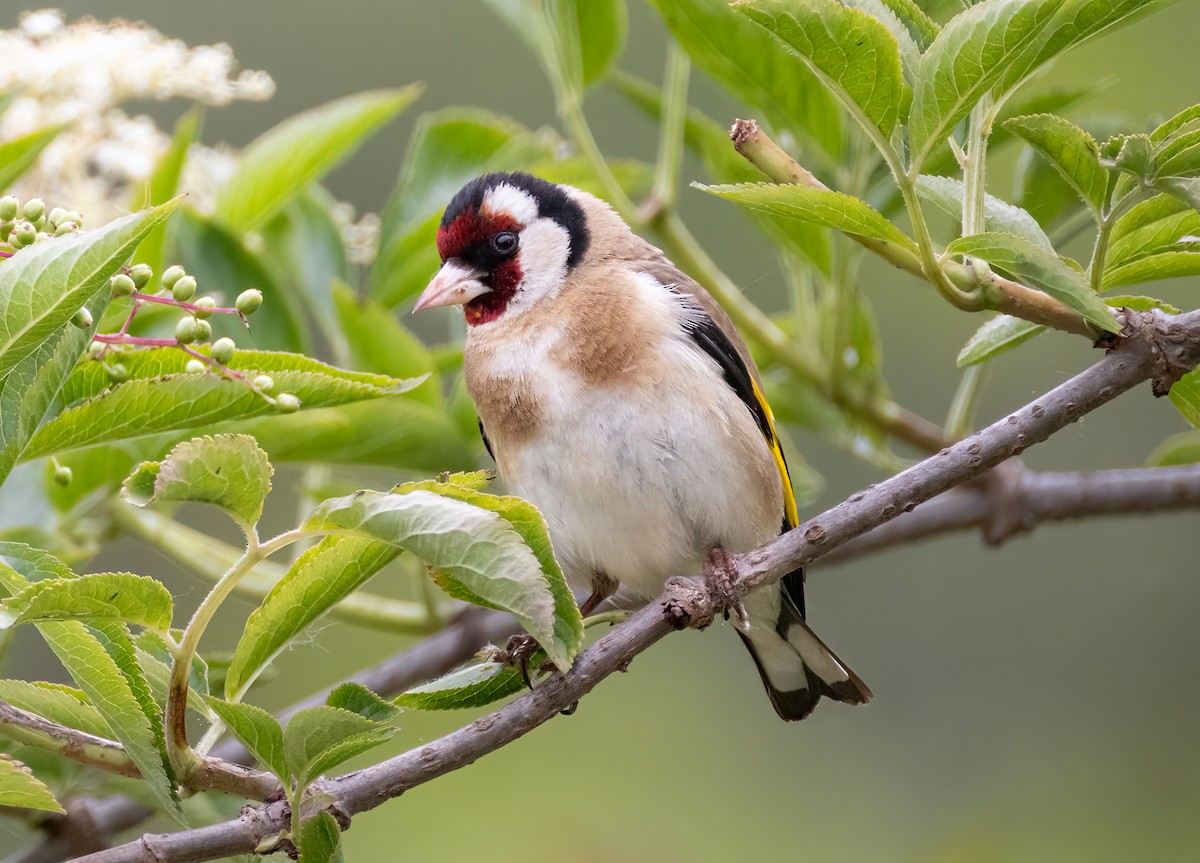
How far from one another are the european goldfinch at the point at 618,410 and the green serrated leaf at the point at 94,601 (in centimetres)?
115

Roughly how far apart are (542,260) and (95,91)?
3.22ft

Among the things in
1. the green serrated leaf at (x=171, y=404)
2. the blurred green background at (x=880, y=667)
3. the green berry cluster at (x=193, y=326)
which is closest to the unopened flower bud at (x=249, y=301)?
the green berry cluster at (x=193, y=326)

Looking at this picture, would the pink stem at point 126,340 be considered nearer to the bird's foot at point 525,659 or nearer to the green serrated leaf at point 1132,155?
the bird's foot at point 525,659

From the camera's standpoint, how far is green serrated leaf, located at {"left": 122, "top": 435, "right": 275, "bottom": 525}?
1.46 meters

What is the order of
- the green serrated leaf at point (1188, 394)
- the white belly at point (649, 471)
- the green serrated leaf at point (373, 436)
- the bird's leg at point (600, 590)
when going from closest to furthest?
the green serrated leaf at point (1188, 394), the green serrated leaf at point (373, 436), the white belly at point (649, 471), the bird's leg at point (600, 590)

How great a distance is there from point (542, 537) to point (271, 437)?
1.00 metres

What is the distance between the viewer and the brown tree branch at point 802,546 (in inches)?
65.4

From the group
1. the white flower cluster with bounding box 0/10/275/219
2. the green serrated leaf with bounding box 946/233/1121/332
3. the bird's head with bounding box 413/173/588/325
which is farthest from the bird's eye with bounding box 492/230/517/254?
the green serrated leaf with bounding box 946/233/1121/332

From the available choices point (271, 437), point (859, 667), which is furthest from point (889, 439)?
point (859, 667)

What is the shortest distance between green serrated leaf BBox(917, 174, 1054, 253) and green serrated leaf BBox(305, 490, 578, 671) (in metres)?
0.81

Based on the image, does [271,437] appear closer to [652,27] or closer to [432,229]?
[432,229]

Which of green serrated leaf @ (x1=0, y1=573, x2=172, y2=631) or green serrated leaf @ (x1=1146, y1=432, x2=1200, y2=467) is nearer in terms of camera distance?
green serrated leaf @ (x1=0, y1=573, x2=172, y2=631)

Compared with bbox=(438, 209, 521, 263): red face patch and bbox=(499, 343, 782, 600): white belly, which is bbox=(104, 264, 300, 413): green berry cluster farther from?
bbox=(438, 209, 521, 263): red face patch

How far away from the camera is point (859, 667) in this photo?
23.2 feet
